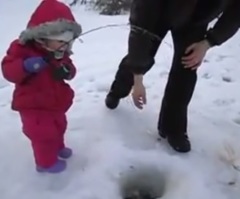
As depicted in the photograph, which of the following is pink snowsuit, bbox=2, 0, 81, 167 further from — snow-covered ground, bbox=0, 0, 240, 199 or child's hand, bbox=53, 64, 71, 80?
snow-covered ground, bbox=0, 0, 240, 199

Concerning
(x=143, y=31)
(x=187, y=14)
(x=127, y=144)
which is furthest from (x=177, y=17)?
(x=127, y=144)

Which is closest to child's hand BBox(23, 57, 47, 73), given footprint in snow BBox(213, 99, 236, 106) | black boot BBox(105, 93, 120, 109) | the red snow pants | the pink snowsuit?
the pink snowsuit

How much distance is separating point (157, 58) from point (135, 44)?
163 centimetres

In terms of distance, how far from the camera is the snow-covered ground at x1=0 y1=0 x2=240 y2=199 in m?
2.45

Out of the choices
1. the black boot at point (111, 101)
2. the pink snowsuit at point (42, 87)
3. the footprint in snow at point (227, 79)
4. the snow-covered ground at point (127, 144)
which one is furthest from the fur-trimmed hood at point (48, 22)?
the footprint in snow at point (227, 79)

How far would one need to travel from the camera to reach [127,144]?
2729mm

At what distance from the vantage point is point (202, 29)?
242 cm

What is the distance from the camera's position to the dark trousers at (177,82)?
2.44 m

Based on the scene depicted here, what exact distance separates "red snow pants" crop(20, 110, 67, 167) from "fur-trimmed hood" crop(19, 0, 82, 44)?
1.14 ft

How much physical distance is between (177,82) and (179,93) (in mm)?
61

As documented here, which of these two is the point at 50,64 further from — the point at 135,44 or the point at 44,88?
the point at 135,44

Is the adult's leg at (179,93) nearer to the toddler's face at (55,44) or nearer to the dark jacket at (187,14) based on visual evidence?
the dark jacket at (187,14)

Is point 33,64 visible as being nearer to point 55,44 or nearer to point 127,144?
point 55,44

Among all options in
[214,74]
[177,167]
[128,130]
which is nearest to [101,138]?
[128,130]
